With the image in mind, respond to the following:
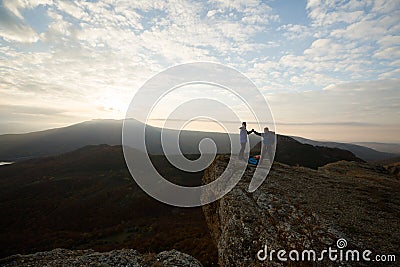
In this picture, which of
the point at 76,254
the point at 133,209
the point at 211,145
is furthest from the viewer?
the point at 133,209

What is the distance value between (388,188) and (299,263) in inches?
499

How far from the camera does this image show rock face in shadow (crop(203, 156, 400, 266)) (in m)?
9.30

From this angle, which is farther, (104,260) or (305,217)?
(104,260)

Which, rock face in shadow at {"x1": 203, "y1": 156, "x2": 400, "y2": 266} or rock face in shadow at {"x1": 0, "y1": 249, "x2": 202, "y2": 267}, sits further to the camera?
rock face in shadow at {"x1": 0, "y1": 249, "x2": 202, "y2": 267}

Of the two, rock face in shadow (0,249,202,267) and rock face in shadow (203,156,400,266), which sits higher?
rock face in shadow (203,156,400,266)

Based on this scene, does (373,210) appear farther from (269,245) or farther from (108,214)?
(108,214)

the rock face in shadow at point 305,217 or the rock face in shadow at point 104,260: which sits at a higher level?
the rock face in shadow at point 305,217

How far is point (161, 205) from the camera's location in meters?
56.0

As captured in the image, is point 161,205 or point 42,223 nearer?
point 42,223

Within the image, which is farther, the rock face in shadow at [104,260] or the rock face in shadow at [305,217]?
the rock face in shadow at [104,260]

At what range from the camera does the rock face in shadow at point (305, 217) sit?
30.5 ft

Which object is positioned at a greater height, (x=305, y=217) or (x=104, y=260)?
(x=305, y=217)

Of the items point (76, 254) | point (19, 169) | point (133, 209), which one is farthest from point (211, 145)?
point (19, 169)

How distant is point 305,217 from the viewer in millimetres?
10766
